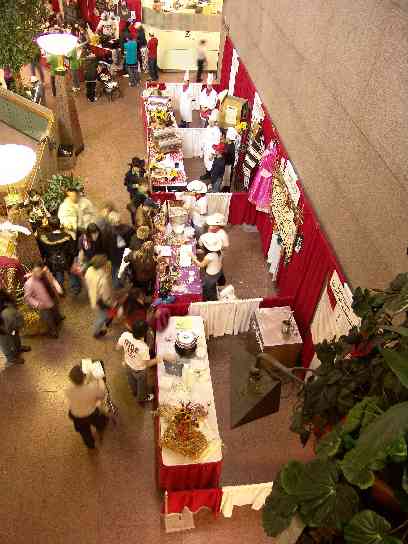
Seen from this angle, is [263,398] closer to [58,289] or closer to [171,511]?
[171,511]

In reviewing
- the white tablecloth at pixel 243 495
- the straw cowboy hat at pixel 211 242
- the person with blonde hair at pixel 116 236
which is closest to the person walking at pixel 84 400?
the white tablecloth at pixel 243 495

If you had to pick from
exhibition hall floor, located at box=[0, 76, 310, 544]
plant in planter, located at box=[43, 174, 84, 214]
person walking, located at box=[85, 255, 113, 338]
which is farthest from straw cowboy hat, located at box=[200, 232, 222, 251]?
plant in planter, located at box=[43, 174, 84, 214]

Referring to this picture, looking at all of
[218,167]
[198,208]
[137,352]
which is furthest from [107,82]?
[137,352]

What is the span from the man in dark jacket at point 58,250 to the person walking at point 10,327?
113cm

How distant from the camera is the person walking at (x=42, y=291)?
18.9 ft

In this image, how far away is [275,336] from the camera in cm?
615

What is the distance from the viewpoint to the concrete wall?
13.6 feet

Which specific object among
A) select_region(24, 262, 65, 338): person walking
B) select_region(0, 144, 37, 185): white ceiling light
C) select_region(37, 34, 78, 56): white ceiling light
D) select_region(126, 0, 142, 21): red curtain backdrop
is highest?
select_region(37, 34, 78, 56): white ceiling light

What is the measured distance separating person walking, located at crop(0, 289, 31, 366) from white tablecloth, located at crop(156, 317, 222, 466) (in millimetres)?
1688

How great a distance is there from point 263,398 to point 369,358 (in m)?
1.05

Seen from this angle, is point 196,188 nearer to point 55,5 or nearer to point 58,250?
point 58,250

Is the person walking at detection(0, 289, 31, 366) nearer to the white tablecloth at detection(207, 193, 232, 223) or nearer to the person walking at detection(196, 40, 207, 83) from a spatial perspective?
the white tablecloth at detection(207, 193, 232, 223)

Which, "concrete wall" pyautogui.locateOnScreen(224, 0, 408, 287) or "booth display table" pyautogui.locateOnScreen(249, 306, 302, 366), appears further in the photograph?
"booth display table" pyautogui.locateOnScreen(249, 306, 302, 366)

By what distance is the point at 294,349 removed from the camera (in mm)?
6191
